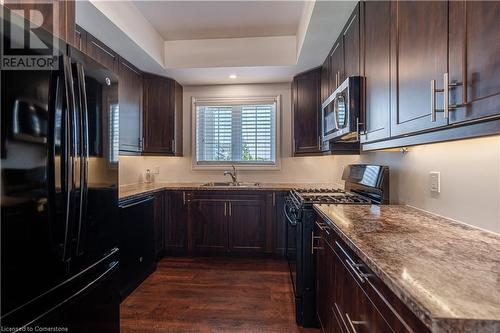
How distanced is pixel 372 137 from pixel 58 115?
1568mm

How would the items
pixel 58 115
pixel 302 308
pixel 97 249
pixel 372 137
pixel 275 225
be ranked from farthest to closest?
pixel 275 225
pixel 302 308
pixel 372 137
pixel 97 249
pixel 58 115

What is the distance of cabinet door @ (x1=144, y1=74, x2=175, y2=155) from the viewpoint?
3.23m

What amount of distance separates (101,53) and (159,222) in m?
1.87

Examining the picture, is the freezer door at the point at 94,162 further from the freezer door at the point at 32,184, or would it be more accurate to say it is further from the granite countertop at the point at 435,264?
the granite countertop at the point at 435,264

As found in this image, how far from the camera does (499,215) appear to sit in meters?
1.07

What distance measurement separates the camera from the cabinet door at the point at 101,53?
2.24 metres

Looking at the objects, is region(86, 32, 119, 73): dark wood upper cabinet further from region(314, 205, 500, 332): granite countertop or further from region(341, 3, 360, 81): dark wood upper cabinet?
region(314, 205, 500, 332): granite countertop

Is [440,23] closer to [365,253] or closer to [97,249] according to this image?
[365,253]

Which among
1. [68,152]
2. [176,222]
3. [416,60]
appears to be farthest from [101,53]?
[416,60]

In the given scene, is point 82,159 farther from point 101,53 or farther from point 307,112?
point 307,112

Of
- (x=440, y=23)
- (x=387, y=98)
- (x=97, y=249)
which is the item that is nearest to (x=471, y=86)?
(x=440, y=23)

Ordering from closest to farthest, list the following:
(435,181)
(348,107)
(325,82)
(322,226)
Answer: (435,181)
(322,226)
(348,107)
(325,82)

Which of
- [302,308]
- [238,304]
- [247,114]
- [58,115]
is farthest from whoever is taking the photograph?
[247,114]

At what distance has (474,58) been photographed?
802mm
